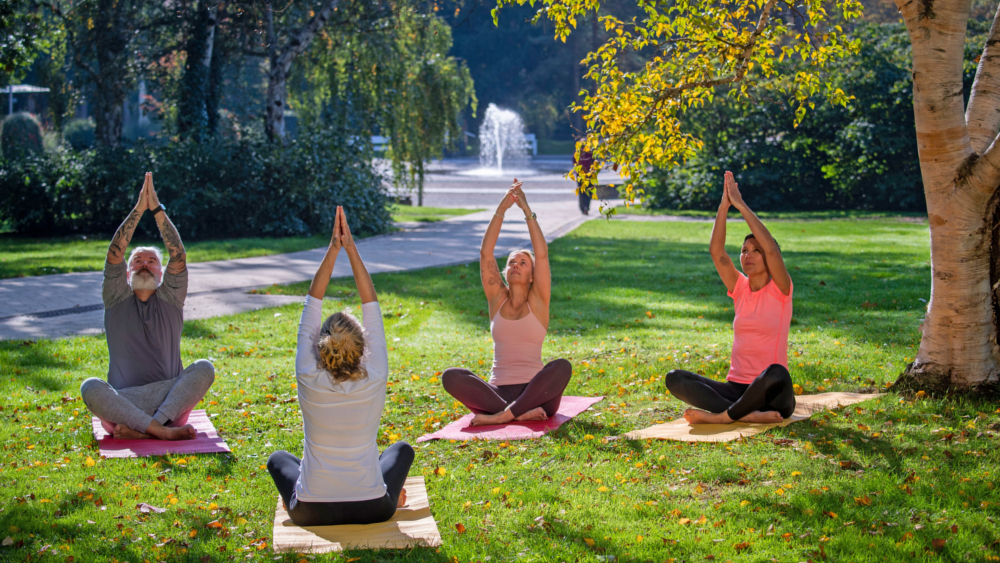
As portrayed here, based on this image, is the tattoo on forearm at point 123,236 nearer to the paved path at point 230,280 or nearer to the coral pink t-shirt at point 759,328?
the coral pink t-shirt at point 759,328

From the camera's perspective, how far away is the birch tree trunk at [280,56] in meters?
18.3

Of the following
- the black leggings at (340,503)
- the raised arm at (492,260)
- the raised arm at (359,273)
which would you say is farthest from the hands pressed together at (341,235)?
the raised arm at (492,260)

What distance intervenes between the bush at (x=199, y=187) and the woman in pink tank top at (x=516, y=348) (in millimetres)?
13501

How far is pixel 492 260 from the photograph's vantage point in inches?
245

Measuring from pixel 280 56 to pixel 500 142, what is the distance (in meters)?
36.8

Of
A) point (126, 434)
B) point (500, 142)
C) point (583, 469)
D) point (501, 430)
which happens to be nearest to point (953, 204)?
point (583, 469)

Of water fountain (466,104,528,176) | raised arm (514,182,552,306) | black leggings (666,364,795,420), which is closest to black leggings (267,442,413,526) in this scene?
raised arm (514,182,552,306)

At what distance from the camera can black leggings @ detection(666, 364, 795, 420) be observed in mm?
5727

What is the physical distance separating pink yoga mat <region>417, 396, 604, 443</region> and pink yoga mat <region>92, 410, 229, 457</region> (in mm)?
1394

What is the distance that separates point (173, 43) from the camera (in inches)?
827

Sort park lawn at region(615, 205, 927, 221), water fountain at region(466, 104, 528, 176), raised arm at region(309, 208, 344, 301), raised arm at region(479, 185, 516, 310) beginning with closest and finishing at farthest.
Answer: raised arm at region(309, 208, 344, 301), raised arm at region(479, 185, 516, 310), park lawn at region(615, 205, 927, 221), water fountain at region(466, 104, 528, 176)

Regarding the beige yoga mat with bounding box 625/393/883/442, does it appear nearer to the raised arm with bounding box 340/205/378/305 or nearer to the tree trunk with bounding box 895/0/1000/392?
the tree trunk with bounding box 895/0/1000/392

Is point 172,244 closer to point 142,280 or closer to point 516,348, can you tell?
point 142,280

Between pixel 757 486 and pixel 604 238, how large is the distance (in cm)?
1512
